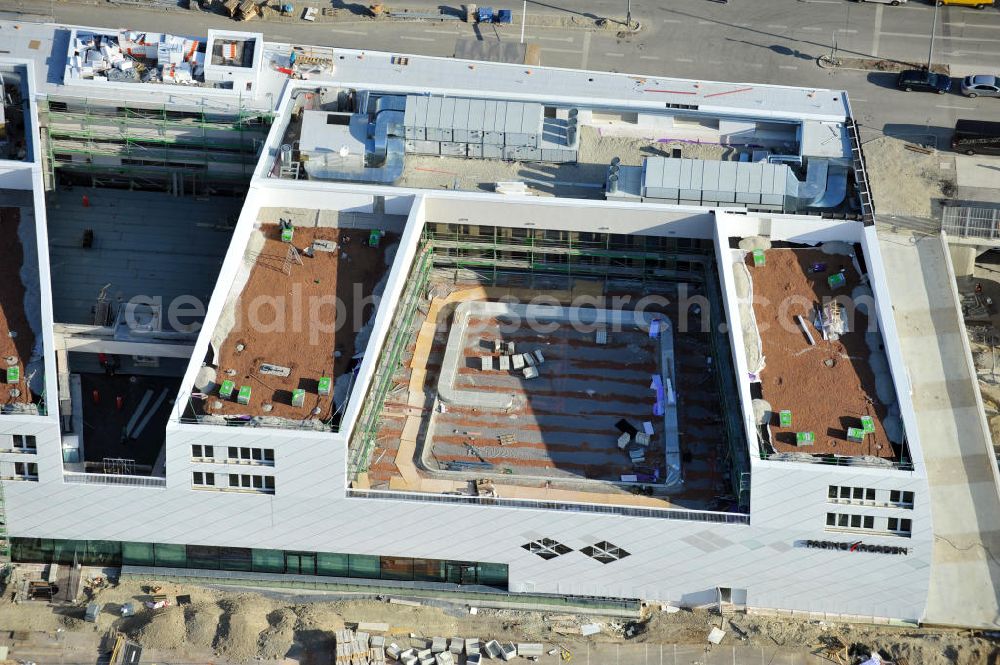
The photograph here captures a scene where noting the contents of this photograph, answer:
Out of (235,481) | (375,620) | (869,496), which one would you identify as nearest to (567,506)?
(375,620)

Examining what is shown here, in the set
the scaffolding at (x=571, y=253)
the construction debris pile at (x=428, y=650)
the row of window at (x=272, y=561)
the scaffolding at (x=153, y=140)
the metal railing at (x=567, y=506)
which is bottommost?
the construction debris pile at (x=428, y=650)

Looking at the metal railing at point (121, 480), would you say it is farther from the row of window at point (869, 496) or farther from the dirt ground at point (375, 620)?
the row of window at point (869, 496)

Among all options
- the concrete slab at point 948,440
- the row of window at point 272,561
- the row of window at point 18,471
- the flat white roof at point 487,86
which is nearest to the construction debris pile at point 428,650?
the row of window at point 272,561

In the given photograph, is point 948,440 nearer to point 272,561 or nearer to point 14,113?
point 272,561

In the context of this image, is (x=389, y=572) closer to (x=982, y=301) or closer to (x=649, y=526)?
(x=649, y=526)

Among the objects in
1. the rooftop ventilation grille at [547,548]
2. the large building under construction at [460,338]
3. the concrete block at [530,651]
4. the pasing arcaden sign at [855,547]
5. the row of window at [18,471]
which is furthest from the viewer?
the row of window at [18,471]

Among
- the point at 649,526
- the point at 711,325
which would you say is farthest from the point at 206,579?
the point at 711,325
